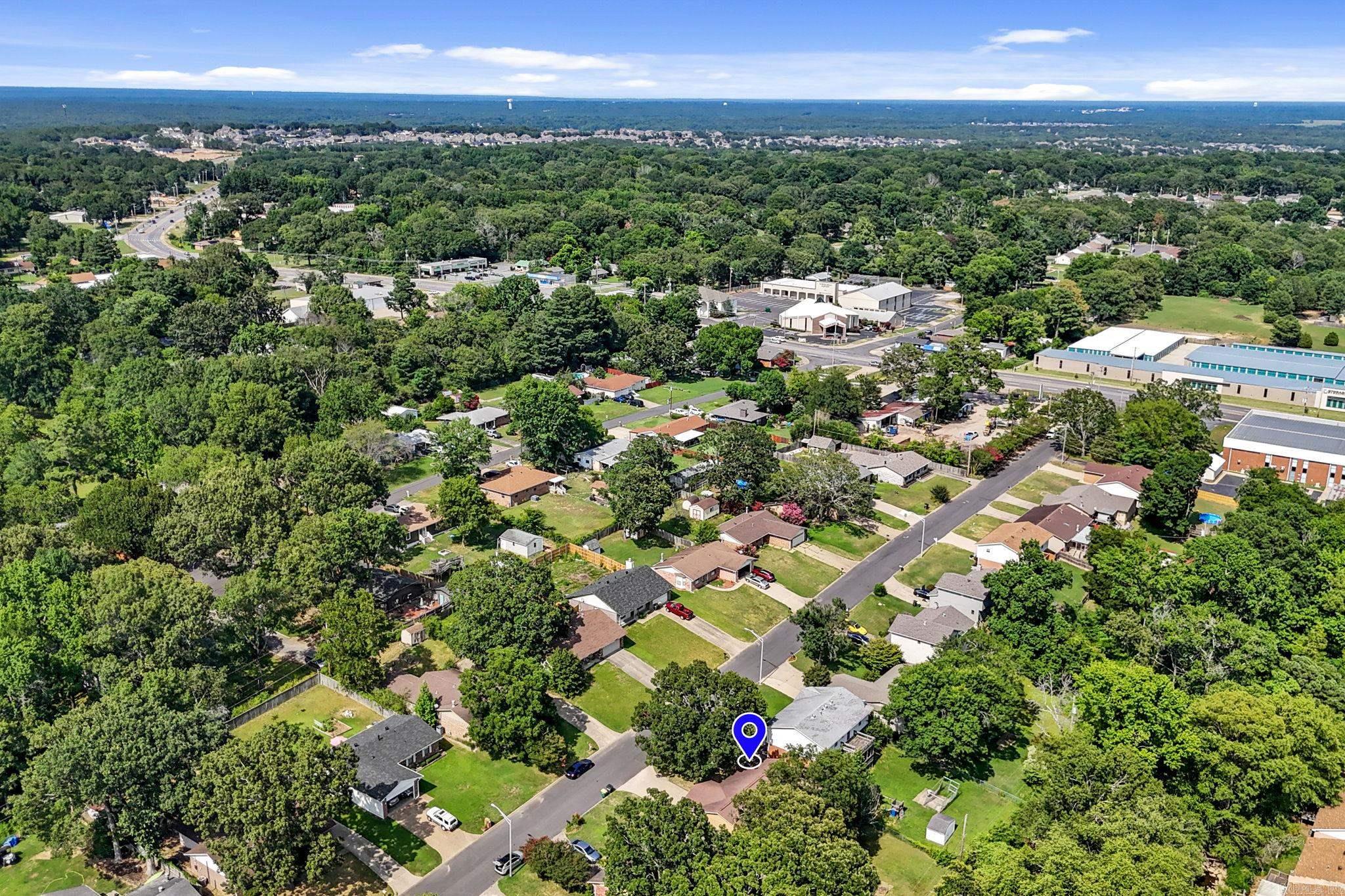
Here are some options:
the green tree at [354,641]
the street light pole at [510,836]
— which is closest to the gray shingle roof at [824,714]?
the street light pole at [510,836]

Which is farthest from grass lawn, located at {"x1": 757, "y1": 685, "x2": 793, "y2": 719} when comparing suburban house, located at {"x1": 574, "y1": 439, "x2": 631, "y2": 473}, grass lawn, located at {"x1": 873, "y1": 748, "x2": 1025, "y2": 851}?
suburban house, located at {"x1": 574, "y1": 439, "x2": 631, "y2": 473}

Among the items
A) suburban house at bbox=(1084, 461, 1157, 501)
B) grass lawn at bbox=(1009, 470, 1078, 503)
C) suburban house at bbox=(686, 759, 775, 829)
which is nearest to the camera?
suburban house at bbox=(686, 759, 775, 829)

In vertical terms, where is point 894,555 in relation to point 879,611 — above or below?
above

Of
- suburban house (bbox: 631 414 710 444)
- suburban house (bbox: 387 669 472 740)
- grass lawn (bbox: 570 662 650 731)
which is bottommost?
grass lawn (bbox: 570 662 650 731)

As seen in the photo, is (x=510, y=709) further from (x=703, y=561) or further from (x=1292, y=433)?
(x=1292, y=433)

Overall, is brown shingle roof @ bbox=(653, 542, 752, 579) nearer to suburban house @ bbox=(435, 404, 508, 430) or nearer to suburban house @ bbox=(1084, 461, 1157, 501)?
suburban house @ bbox=(435, 404, 508, 430)

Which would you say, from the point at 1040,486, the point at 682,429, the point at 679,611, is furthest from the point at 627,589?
the point at 1040,486

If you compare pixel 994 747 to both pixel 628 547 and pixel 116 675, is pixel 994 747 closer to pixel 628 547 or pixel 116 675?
pixel 628 547
